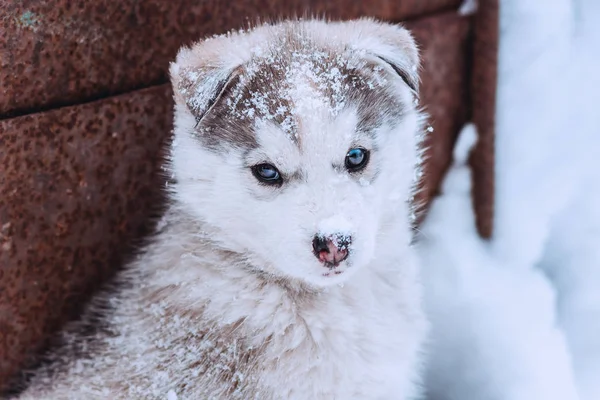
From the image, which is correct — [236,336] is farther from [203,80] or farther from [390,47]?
[390,47]

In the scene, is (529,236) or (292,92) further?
(529,236)

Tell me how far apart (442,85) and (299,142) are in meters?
1.63

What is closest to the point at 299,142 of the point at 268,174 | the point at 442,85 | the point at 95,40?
the point at 268,174

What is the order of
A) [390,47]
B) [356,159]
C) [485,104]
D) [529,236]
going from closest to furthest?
[356,159] → [390,47] → [529,236] → [485,104]

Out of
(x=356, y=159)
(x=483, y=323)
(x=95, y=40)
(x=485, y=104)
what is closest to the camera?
(x=356, y=159)

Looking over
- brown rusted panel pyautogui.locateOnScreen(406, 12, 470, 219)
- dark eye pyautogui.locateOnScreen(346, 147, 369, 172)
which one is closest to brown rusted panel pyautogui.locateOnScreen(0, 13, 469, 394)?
dark eye pyautogui.locateOnScreen(346, 147, 369, 172)

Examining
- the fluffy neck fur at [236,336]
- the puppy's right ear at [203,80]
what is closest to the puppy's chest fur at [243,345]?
the fluffy neck fur at [236,336]

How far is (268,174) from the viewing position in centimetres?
208

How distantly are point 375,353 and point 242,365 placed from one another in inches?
17.2

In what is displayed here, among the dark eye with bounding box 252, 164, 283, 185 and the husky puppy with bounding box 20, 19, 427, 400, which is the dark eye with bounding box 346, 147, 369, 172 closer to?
the husky puppy with bounding box 20, 19, 427, 400

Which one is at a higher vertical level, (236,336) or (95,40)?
(95,40)

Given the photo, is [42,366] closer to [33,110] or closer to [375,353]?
[33,110]

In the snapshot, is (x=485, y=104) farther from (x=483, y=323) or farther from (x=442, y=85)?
(x=483, y=323)

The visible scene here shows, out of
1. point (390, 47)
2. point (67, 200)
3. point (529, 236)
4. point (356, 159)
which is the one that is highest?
point (390, 47)
